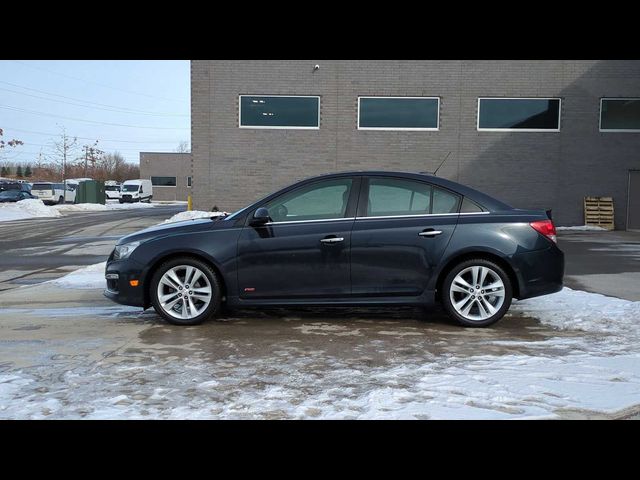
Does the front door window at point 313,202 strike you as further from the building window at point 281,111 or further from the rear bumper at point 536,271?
the building window at point 281,111

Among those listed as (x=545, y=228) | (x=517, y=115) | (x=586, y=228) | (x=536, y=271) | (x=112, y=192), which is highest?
(x=517, y=115)

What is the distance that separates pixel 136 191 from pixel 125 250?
53523 mm

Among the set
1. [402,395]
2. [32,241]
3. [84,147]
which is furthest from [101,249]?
[84,147]

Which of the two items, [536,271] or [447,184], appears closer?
[536,271]

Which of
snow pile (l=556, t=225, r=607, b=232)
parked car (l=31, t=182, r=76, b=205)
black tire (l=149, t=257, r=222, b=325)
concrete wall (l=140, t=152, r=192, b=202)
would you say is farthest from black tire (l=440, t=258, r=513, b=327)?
concrete wall (l=140, t=152, r=192, b=202)

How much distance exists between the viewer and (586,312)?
6320mm

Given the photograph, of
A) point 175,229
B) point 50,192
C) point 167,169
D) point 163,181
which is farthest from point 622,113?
point 163,181

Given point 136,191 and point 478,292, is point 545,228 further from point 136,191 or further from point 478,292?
point 136,191

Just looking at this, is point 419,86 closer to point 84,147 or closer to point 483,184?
point 483,184

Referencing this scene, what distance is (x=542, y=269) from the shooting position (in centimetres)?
580

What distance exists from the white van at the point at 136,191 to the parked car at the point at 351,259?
52355 mm

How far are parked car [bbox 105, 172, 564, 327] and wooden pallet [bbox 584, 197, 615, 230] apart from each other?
14984 millimetres

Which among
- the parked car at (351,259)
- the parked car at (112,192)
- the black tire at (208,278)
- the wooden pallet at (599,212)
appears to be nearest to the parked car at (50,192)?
the parked car at (112,192)

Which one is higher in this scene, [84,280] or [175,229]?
[175,229]
